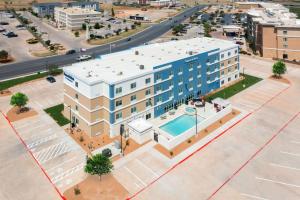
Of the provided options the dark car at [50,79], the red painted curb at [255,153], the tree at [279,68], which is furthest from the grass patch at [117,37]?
the red painted curb at [255,153]

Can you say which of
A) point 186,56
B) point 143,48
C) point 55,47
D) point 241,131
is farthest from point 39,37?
point 241,131

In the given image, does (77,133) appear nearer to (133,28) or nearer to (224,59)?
(224,59)

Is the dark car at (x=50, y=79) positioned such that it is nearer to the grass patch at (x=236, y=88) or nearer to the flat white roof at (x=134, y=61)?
the flat white roof at (x=134, y=61)

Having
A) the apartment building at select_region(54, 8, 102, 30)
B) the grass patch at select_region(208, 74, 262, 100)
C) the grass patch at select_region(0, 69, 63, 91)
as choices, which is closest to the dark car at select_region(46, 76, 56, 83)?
the grass patch at select_region(0, 69, 63, 91)

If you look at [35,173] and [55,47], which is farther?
[55,47]

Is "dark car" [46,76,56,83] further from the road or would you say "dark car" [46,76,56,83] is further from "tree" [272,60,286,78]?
"tree" [272,60,286,78]

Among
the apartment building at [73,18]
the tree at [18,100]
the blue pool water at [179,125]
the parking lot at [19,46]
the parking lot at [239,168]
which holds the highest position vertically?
the apartment building at [73,18]
